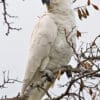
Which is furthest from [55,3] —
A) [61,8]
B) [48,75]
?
[48,75]

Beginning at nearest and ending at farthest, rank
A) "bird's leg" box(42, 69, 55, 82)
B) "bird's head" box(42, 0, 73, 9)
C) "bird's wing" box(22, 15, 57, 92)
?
"bird's leg" box(42, 69, 55, 82) → "bird's wing" box(22, 15, 57, 92) → "bird's head" box(42, 0, 73, 9)

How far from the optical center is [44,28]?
519 centimetres

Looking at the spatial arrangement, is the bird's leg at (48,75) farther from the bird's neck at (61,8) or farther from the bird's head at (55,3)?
the bird's head at (55,3)

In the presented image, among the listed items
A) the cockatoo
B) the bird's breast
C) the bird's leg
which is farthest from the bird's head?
the bird's leg

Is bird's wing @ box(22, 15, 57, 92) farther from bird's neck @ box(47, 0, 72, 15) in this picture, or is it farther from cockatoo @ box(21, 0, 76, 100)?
bird's neck @ box(47, 0, 72, 15)

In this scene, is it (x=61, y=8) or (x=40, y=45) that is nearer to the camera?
(x=40, y=45)

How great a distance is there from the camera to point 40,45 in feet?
16.8

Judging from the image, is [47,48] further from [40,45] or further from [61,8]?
[61,8]

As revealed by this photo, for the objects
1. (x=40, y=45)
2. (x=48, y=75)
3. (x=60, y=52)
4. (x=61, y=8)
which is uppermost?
(x=61, y=8)

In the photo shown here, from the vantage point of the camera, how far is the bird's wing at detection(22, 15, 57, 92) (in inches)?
199

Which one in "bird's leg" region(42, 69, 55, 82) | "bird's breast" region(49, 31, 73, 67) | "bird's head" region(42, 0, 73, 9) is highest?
"bird's head" region(42, 0, 73, 9)

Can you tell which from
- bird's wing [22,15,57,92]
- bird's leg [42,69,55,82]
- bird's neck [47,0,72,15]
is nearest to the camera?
bird's leg [42,69,55,82]

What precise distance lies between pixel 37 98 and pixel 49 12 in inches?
53.7


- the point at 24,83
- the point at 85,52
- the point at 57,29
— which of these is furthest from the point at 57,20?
the point at 85,52
